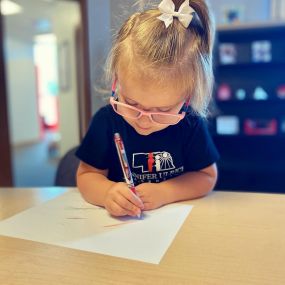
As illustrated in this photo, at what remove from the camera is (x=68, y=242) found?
45cm

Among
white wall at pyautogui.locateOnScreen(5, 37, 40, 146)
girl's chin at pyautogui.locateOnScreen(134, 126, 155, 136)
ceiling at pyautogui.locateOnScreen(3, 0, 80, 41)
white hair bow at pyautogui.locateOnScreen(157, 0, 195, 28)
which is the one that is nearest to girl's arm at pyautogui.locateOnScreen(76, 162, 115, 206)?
girl's chin at pyautogui.locateOnScreen(134, 126, 155, 136)

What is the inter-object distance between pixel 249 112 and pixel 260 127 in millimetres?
140

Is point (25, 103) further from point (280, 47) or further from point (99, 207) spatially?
point (99, 207)

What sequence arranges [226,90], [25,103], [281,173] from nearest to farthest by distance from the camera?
[281,173]
[226,90]
[25,103]

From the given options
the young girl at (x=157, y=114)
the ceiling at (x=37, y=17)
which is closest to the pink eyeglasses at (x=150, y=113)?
the young girl at (x=157, y=114)

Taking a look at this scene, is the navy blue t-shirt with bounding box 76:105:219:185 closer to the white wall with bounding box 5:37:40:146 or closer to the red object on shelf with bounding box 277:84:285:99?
the red object on shelf with bounding box 277:84:285:99

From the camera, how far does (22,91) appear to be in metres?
4.85

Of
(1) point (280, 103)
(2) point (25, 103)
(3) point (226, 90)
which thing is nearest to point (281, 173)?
(1) point (280, 103)

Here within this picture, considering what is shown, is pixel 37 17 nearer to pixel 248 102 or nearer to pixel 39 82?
pixel 39 82

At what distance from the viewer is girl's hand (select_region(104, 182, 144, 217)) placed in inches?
21.2

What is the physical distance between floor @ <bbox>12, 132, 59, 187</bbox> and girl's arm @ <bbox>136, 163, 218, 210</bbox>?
211 centimetres

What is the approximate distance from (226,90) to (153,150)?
1.83 metres

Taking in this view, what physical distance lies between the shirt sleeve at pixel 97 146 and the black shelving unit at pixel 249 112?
1.61 meters

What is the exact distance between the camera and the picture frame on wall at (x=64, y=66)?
3.51 metres
